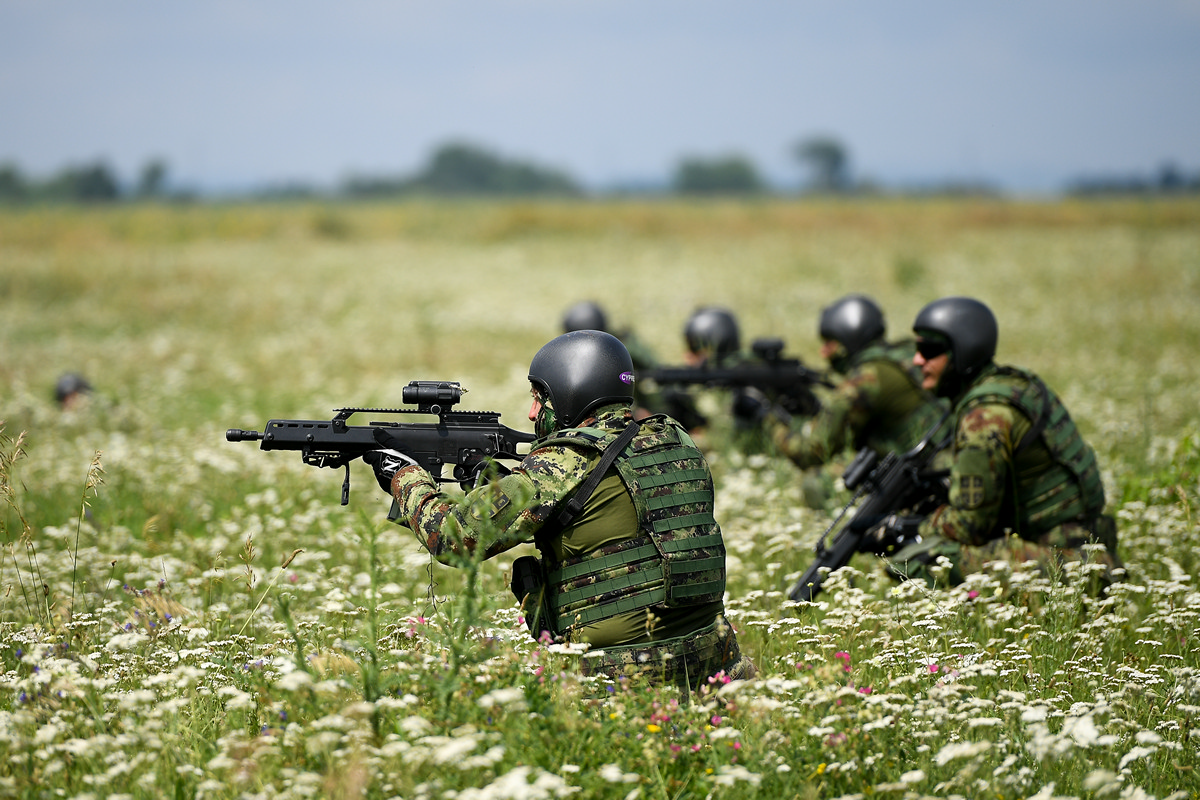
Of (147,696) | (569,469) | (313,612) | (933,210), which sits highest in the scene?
(933,210)

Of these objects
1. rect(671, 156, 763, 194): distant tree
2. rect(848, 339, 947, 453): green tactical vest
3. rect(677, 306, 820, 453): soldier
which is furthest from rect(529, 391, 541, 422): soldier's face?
rect(671, 156, 763, 194): distant tree

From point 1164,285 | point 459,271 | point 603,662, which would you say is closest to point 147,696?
point 603,662

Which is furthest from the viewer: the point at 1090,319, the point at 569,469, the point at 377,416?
the point at 1090,319

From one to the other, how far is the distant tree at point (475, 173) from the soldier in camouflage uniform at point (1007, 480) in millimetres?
162799

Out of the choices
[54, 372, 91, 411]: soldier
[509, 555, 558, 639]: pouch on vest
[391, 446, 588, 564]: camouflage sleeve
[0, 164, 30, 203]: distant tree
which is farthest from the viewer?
[0, 164, 30, 203]: distant tree

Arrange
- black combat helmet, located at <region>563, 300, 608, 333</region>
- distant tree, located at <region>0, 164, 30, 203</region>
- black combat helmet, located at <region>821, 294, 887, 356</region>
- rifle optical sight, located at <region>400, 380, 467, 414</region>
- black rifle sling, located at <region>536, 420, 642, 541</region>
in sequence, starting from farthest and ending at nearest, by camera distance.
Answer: distant tree, located at <region>0, 164, 30, 203</region> → black combat helmet, located at <region>563, 300, 608, 333</region> → black combat helmet, located at <region>821, 294, 887, 356</region> → rifle optical sight, located at <region>400, 380, 467, 414</region> → black rifle sling, located at <region>536, 420, 642, 541</region>

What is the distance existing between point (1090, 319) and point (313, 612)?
55.5 feet

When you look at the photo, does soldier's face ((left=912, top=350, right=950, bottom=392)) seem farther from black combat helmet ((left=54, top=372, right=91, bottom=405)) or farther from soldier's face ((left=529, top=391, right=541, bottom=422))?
black combat helmet ((left=54, top=372, right=91, bottom=405))

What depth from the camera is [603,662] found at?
402 cm

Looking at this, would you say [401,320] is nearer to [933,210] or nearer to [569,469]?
[569,469]

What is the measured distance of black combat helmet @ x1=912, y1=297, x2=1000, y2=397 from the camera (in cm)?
599

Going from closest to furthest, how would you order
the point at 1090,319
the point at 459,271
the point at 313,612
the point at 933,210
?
the point at 313,612 → the point at 1090,319 → the point at 459,271 → the point at 933,210

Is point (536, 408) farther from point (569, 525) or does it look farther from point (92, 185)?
point (92, 185)

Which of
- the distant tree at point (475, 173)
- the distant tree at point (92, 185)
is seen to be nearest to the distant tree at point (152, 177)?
the distant tree at point (92, 185)
